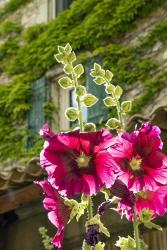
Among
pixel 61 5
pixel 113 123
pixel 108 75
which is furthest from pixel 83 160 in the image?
pixel 61 5

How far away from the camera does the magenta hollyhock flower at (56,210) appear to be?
4.24 ft

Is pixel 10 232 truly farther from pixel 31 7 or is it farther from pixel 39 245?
pixel 31 7

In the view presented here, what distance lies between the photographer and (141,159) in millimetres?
1278

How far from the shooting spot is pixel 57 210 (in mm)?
1324

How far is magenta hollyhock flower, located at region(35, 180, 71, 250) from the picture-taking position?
1.29 m

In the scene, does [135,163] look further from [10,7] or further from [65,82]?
[10,7]

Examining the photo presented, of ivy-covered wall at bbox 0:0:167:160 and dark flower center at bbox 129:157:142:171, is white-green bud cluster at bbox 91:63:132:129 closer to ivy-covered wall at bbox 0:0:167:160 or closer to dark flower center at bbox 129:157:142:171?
dark flower center at bbox 129:157:142:171

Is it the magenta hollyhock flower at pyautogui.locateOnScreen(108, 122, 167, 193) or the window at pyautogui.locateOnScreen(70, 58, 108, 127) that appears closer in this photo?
the magenta hollyhock flower at pyautogui.locateOnScreen(108, 122, 167, 193)

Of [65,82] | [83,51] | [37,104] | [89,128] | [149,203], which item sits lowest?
[149,203]

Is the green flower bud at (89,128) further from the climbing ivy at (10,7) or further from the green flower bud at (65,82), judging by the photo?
the climbing ivy at (10,7)

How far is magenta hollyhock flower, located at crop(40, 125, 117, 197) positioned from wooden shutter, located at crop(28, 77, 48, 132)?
568 cm

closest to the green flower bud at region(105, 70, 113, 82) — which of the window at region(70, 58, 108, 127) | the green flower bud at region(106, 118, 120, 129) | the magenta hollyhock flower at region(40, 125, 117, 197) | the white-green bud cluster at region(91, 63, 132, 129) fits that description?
the white-green bud cluster at region(91, 63, 132, 129)

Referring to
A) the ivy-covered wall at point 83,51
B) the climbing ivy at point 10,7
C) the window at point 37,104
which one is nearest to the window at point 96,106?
the ivy-covered wall at point 83,51

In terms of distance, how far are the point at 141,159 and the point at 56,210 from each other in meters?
0.23
